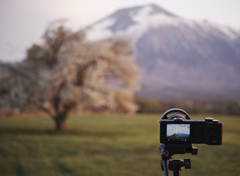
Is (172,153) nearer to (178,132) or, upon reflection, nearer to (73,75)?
(178,132)

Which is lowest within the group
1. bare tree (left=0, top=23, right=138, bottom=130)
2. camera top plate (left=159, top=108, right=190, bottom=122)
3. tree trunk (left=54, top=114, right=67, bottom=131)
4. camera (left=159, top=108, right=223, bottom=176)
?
tree trunk (left=54, top=114, right=67, bottom=131)

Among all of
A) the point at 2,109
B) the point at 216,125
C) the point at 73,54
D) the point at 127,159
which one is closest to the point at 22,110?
the point at 2,109

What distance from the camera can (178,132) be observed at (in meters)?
2.92

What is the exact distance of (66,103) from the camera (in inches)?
784

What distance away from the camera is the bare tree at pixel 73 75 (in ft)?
62.3

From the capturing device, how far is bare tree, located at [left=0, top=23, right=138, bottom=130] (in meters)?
19.0

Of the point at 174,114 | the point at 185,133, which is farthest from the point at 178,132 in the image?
the point at 174,114

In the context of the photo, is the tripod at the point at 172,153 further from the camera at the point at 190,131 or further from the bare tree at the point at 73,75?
the bare tree at the point at 73,75

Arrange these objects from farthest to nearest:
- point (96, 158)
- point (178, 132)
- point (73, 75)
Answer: point (73, 75) → point (96, 158) → point (178, 132)

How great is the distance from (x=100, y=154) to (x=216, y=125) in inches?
421

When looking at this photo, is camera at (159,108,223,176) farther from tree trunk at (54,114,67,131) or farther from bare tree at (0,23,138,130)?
tree trunk at (54,114,67,131)

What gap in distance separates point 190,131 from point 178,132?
0.11m

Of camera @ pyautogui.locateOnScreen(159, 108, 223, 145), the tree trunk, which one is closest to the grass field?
the tree trunk

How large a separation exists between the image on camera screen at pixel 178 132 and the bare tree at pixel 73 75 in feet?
50.2
